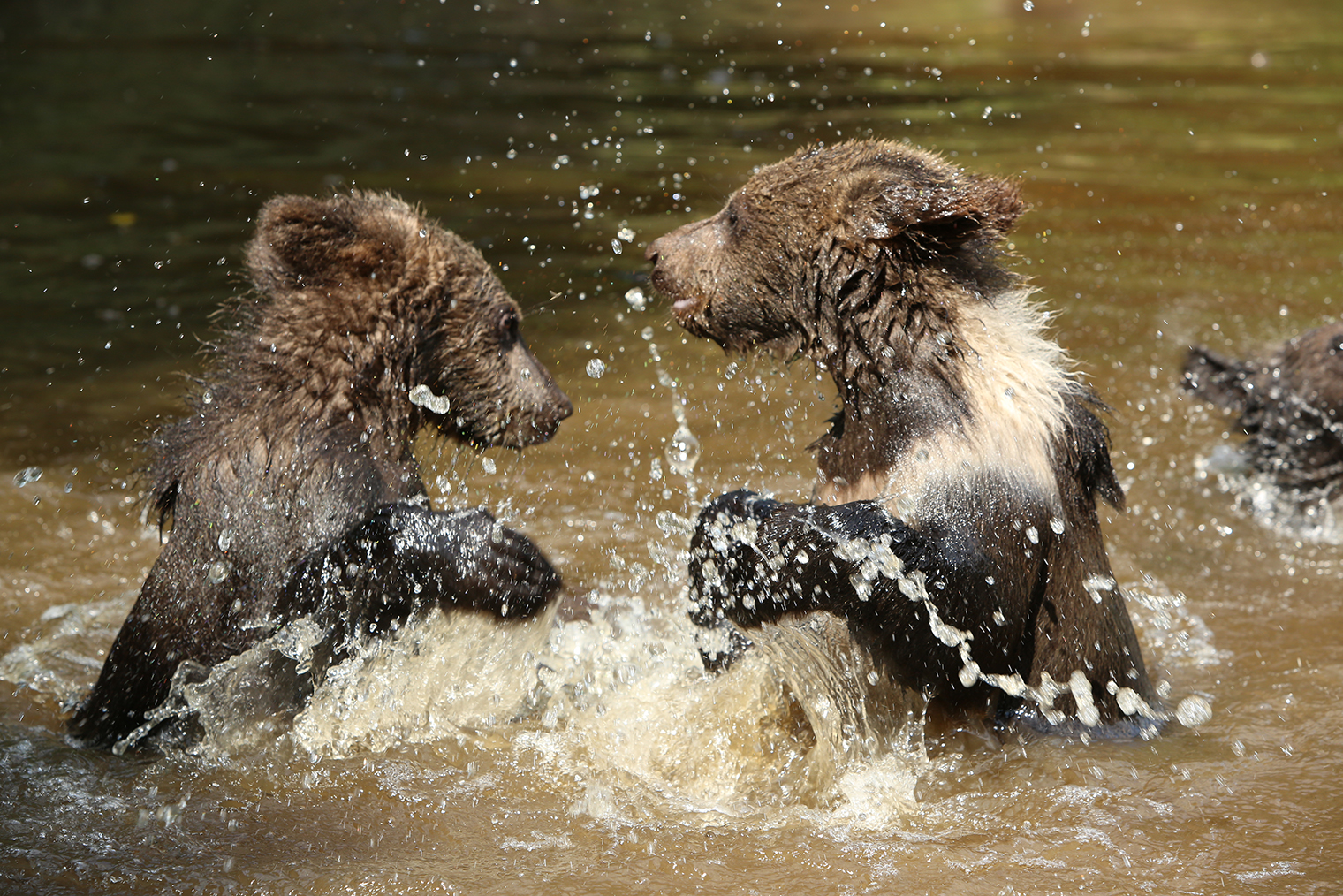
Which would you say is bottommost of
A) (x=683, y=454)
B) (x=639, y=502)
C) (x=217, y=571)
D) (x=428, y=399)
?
(x=639, y=502)

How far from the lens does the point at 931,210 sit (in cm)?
443

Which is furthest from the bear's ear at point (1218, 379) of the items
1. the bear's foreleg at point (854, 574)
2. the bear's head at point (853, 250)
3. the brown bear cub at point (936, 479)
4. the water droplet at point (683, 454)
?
the bear's foreleg at point (854, 574)

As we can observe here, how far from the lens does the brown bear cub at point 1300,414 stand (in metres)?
7.17

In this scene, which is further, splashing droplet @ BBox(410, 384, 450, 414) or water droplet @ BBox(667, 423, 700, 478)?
water droplet @ BBox(667, 423, 700, 478)

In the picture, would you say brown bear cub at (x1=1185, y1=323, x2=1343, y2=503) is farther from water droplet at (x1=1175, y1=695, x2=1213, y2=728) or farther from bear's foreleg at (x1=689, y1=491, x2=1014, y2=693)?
bear's foreleg at (x1=689, y1=491, x2=1014, y2=693)

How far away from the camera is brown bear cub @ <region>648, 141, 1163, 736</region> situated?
14.1 feet

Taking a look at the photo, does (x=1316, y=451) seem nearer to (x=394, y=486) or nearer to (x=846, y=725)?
(x=846, y=725)

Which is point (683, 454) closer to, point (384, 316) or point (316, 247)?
point (384, 316)

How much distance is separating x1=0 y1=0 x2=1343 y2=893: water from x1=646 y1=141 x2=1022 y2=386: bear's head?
97 cm

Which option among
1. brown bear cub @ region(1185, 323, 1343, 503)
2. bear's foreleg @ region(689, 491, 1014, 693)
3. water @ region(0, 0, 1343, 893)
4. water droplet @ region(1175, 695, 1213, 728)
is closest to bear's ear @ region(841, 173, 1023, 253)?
bear's foreleg @ region(689, 491, 1014, 693)

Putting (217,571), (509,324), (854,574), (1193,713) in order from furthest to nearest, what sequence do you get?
(509,324) < (1193,713) < (217,571) < (854,574)

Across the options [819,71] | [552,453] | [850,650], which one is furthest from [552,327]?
[819,71]

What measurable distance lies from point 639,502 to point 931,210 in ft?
9.87

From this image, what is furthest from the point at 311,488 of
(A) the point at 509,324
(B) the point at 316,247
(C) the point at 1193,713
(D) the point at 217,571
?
(C) the point at 1193,713
